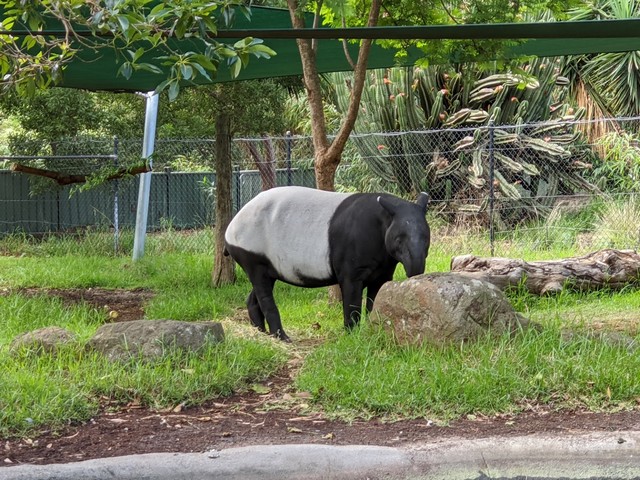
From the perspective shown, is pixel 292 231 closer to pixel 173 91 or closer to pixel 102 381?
pixel 102 381

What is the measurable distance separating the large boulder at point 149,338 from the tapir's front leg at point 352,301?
1315mm

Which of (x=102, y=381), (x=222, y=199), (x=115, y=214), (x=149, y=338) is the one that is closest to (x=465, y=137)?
(x=222, y=199)

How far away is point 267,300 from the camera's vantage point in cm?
742

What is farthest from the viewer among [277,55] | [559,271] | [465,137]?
[465,137]

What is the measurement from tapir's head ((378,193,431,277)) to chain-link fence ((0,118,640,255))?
20.7 ft

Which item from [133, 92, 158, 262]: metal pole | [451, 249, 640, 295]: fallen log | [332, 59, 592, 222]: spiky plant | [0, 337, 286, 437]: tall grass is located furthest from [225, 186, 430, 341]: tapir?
[332, 59, 592, 222]: spiky plant

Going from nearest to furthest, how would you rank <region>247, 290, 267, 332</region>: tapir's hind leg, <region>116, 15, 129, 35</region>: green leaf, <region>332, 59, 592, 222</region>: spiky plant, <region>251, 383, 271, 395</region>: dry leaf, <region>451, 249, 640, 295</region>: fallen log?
<region>116, 15, 129, 35</region>: green leaf
<region>251, 383, 271, 395</region>: dry leaf
<region>247, 290, 267, 332</region>: tapir's hind leg
<region>451, 249, 640, 295</region>: fallen log
<region>332, 59, 592, 222</region>: spiky plant

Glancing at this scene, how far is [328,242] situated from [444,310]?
5.12ft

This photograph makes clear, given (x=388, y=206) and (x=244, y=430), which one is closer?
(x=244, y=430)

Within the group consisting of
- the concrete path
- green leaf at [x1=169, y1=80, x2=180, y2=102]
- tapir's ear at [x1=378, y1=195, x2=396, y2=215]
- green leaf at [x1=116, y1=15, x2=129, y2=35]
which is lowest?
the concrete path

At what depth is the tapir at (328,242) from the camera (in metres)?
6.71

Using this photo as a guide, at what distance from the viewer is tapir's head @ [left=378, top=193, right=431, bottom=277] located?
21.5 feet

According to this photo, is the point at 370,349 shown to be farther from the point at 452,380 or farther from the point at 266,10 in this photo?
the point at 266,10

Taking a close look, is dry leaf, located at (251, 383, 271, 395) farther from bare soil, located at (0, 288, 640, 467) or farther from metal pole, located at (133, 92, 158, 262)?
metal pole, located at (133, 92, 158, 262)
